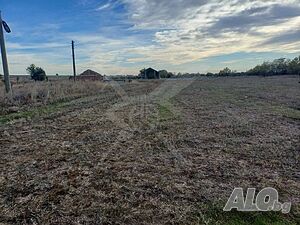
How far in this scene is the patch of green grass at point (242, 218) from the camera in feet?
8.61

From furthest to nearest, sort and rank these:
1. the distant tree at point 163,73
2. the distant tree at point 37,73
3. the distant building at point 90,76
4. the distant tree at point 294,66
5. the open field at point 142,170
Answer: the distant tree at point 163,73 → the distant tree at point 294,66 → the distant tree at point 37,73 → the distant building at point 90,76 → the open field at point 142,170

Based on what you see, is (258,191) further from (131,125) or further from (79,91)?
(79,91)

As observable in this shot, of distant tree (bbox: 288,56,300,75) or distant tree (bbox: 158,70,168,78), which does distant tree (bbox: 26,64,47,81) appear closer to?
distant tree (bbox: 158,70,168,78)

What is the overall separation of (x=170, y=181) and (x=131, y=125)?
408cm

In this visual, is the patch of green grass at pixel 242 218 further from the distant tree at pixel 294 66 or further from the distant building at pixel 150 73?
the distant tree at pixel 294 66

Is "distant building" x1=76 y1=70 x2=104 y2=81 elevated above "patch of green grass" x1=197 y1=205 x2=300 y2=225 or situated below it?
above

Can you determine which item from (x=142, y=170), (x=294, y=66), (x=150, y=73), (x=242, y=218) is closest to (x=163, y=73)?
(x=150, y=73)

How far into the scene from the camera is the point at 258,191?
10.7 feet

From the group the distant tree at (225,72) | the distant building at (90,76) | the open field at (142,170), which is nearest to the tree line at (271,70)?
the distant tree at (225,72)

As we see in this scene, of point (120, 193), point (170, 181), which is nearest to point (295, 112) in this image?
point (170, 181)

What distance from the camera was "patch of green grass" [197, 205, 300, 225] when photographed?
8.61 ft

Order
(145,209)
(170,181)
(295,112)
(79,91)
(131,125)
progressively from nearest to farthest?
(145,209)
(170,181)
(131,125)
(295,112)
(79,91)

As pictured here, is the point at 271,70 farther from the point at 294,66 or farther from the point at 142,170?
the point at 142,170

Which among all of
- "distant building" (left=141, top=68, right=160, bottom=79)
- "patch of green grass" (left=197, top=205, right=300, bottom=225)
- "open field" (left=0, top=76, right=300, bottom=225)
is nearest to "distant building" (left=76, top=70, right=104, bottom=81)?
"distant building" (left=141, top=68, right=160, bottom=79)
